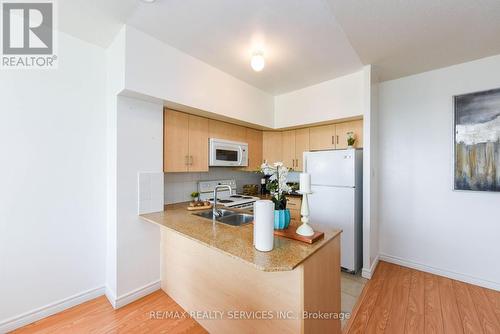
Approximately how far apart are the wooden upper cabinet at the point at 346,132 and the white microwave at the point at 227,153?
1.35 meters

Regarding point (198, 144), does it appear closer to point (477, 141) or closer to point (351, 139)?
point (351, 139)

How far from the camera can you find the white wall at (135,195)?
1966 mm

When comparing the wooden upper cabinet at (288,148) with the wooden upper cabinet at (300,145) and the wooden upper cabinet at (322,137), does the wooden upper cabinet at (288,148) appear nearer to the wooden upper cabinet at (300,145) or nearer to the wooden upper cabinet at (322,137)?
the wooden upper cabinet at (300,145)

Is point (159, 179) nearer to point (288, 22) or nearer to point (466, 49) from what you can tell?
point (288, 22)

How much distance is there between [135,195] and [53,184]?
Answer: 66cm

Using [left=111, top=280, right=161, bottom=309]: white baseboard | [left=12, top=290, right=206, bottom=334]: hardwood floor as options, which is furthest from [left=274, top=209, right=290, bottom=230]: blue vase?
[left=111, top=280, right=161, bottom=309]: white baseboard

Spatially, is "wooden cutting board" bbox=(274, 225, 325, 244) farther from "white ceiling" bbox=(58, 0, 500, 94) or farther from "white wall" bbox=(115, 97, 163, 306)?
"white ceiling" bbox=(58, 0, 500, 94)

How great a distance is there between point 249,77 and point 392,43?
1579 mm

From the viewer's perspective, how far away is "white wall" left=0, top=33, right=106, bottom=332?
1.67 meters

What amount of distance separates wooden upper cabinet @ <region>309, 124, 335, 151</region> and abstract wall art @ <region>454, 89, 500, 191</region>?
136 centimetres

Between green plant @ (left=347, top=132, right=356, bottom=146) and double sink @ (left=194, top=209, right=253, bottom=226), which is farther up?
green plant @ (left=347, top=132, right=356, bottom=146)

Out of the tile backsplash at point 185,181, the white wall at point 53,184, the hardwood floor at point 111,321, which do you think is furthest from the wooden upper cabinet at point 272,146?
the hardwood floor at point 111,321

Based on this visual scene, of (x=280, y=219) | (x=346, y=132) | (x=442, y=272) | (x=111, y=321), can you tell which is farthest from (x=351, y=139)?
(x=111, y=321)

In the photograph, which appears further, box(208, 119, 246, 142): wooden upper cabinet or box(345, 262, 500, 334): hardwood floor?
box(208, 119, 246, 142): wooden upper cabinet
